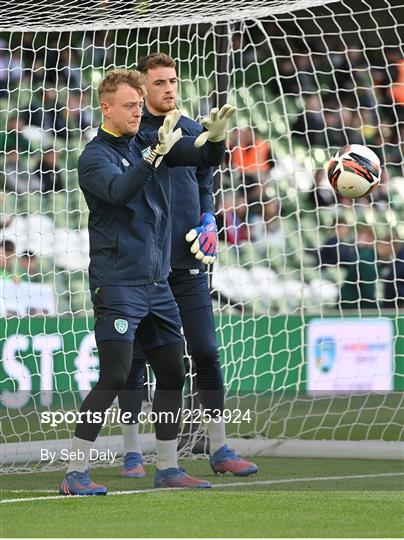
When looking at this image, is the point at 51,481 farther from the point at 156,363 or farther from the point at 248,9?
the point at 248,9

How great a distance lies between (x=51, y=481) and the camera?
5629 millimetres

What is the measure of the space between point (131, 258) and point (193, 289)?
0.95m

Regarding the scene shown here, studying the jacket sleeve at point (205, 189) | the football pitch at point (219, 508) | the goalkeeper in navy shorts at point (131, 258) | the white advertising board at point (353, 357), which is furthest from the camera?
the white advertising board at point (353, 357)

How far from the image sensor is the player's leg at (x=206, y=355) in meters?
5.75

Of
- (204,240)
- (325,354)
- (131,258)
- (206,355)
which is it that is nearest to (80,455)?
(131,258)

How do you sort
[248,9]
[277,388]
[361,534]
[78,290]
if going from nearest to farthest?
[361,534] → [248,9] → [277,388] → [78,290]

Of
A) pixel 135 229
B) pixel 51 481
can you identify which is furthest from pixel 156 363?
pixel 51 481

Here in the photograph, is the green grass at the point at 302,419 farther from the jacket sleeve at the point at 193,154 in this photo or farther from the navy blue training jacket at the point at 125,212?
the jacket sleeve at the point at 193,154

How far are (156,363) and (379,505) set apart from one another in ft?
3.69

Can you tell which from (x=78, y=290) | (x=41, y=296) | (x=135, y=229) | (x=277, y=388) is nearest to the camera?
(x=135, y=229)

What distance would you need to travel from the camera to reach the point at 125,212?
16.4ft

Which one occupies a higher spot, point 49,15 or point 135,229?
point 49,15

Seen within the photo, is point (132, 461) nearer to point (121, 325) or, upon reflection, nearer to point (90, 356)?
point (121, 325)

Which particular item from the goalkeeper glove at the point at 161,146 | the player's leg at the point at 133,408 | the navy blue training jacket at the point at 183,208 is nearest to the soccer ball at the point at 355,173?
the navy blue training jacket at the point at 183,208
